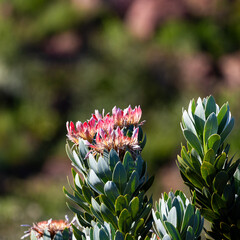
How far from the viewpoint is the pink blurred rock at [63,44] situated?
1617 cm

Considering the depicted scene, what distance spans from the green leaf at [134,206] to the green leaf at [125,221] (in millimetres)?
20

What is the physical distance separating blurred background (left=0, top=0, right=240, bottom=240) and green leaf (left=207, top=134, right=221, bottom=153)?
10.3 metres

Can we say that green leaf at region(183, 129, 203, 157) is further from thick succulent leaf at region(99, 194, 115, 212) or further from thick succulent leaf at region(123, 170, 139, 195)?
thick succulent leaf at region(99, 194, 115, 212)

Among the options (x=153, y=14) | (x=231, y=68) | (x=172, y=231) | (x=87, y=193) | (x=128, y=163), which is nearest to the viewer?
(x=172, y=231)

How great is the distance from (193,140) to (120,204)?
357 millimetres

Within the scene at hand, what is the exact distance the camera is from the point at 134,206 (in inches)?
69.1

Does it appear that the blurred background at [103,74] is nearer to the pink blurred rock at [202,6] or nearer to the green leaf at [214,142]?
the pink blurred rock at [202,6]

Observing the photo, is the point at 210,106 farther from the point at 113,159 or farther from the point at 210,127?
the point at 113,159

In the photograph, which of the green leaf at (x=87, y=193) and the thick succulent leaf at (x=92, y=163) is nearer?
the thick succulent leaf at (x=92, y=163)

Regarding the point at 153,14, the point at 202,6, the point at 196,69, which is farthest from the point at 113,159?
the point at 202,6

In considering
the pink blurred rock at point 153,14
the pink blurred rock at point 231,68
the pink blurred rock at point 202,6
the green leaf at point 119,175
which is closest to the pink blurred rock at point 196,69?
the pink blurred rock at point 231,68

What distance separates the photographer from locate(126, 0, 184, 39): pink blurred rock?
50.6ft

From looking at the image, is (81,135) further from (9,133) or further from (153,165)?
(9,133)

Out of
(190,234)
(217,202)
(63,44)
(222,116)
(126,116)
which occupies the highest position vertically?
(63,44)
